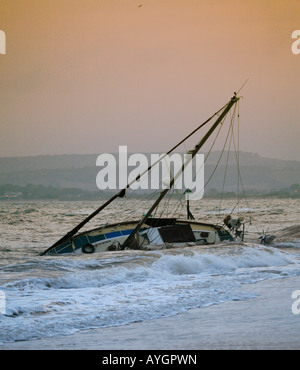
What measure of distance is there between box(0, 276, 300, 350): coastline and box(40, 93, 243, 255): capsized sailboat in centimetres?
1165

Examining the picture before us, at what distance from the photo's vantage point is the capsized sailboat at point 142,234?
2431cm

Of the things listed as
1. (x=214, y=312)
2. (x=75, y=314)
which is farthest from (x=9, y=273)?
(x=214, y=312)

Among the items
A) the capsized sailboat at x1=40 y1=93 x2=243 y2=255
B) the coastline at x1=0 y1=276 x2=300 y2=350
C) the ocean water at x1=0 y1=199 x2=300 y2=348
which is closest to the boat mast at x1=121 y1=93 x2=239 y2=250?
the capsized sailboat at x1=40 y1=93 x2=243 y2=255

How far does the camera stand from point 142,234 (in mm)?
25234

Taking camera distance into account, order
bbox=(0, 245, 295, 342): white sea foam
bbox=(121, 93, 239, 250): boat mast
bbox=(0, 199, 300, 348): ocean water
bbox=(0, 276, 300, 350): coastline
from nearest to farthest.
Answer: bbox=(0, 276, 300, 350): coastline → bbox=(0, 245, 295, 342): white sea foam → bbox=(0, 199, 300, 348): ocean water → bbox=(121, 93, 239, 250): boat mast

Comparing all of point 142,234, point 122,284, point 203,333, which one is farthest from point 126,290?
point 142,234

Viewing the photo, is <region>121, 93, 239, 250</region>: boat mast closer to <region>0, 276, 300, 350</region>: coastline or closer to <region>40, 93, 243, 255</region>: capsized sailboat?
<region>40, 93, 243, 255</region>: capsized sailboat

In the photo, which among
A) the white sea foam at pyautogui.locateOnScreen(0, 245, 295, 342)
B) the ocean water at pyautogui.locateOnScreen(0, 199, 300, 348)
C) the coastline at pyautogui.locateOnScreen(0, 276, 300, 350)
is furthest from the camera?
Answer: the ocean water at pyautogui.locateOnScreen(0, 199, 300, 348)

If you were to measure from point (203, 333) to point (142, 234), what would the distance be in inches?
580

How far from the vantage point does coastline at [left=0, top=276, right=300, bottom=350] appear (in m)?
9.79

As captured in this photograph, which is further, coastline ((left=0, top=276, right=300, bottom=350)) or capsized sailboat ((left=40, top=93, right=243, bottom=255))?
capsized sailboat ((left=40, top=93, right=243, bottom=255))

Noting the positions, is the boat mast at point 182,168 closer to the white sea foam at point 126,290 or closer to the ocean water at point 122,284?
the ocean water at point 122,284

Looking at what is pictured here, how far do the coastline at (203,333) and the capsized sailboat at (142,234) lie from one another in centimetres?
1165
